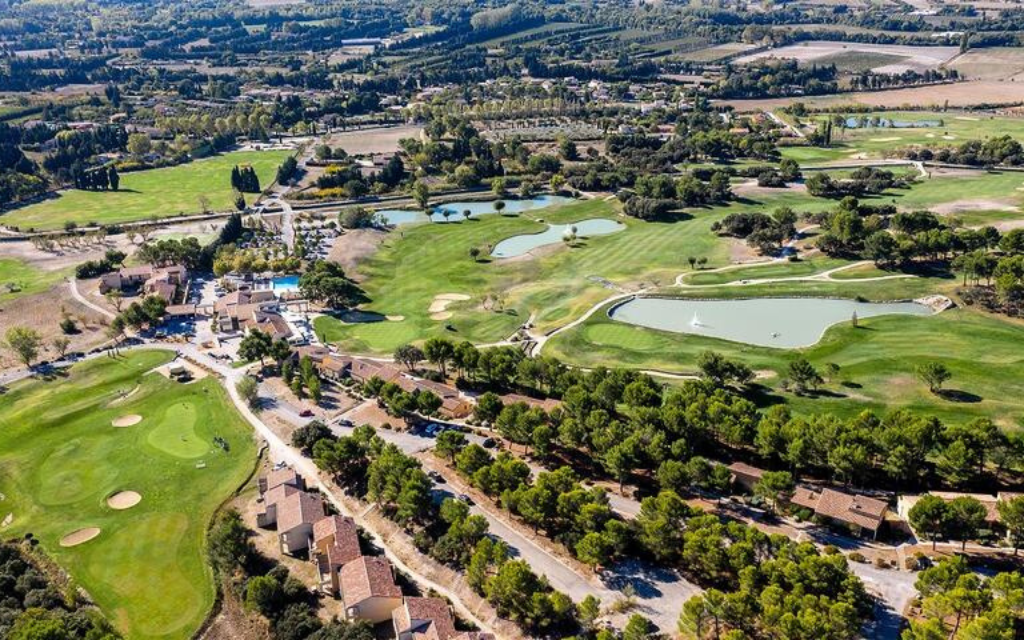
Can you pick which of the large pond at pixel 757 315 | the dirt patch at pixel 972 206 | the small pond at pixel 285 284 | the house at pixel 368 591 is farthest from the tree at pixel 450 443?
the dirt patch at pixel 972 206

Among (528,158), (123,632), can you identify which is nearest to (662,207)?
(528,158)

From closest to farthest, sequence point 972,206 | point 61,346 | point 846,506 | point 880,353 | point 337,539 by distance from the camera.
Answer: point 337,539
point 846,506
point 880,353
point 61,346
point 972,206

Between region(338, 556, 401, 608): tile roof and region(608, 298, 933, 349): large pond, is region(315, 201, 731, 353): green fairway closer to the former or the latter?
region(608, 298, 933, 349): large pond

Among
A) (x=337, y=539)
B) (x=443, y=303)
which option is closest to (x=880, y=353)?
(x=443, y=303)

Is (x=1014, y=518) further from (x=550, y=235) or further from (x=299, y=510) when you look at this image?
(x=550, y=235)

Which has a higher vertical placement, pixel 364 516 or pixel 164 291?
pixel 164 291

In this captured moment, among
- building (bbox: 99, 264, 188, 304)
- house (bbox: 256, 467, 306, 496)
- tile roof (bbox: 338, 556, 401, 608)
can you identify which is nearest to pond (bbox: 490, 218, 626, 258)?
building (bbox: 99, 264, 188, 304)

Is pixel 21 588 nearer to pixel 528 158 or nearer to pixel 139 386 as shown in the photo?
pixel 139 386
